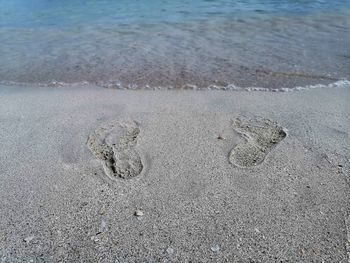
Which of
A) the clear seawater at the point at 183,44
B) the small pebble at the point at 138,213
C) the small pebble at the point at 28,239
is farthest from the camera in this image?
the clear seawater at the point at 183,44

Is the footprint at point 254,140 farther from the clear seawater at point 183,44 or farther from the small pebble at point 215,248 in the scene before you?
the clear seawater at point 183,44

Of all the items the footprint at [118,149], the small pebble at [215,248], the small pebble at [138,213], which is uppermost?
the small pebble at [215,248]

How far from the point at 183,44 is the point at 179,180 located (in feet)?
14.8

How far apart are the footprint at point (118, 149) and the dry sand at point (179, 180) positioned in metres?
0.01

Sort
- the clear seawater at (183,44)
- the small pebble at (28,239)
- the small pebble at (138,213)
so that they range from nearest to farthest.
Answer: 1. the small pebble at (28,239)
2. the small pebble at (138,213)
3. the clear seawater at (183,44)

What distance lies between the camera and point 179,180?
3160 mm

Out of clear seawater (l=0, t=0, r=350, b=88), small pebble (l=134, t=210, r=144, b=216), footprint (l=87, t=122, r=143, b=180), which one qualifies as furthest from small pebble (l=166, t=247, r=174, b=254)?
clear seawater (l=0, t=0, r=350, b=88)

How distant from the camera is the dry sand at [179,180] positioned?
2.52 m

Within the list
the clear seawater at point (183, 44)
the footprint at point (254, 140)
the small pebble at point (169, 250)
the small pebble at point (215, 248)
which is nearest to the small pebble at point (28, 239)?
the small pebble at point (169, 250)

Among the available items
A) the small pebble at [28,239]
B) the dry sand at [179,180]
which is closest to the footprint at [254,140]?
the dry sand at [179,180]

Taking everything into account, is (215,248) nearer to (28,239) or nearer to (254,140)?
(28,239)

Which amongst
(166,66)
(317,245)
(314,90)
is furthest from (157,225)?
(166,66)

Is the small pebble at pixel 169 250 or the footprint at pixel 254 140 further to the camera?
the footprint at pixel 254 140

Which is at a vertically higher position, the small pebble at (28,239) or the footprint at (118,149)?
the small pebble at (28,239)
